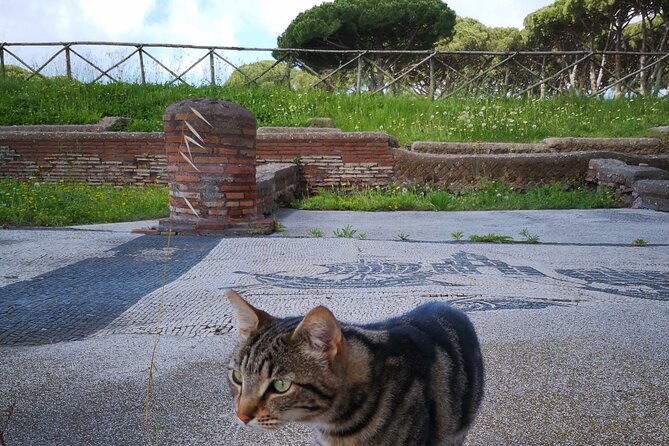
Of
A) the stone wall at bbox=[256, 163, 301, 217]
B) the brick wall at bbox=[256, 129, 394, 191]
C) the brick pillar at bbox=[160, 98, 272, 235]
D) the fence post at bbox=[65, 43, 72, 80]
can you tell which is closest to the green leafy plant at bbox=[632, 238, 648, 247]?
the brick pillar at bbox=[160, 98, 272, 235]

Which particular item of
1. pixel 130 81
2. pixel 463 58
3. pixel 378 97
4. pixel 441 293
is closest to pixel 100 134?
pixel 130 81

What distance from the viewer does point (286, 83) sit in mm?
15086

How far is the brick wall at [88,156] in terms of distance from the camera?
32.8 feet

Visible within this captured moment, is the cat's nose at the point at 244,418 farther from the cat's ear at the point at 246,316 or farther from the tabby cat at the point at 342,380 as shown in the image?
the cat's ear at the point at 246,316

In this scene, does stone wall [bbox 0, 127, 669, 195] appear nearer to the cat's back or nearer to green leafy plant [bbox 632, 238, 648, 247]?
green leafy plant [bbox 632, 238, 648, 247]

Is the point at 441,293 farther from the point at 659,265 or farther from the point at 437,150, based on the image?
the point at 437,150

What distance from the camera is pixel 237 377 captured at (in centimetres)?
126

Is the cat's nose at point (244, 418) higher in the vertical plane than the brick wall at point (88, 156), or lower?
lower

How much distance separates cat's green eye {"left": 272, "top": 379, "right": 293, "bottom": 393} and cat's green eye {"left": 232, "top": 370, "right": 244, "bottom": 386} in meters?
Result: 0.10

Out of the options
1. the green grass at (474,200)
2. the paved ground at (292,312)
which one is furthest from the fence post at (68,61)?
the paved ground at (292,312)

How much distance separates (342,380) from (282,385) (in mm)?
134

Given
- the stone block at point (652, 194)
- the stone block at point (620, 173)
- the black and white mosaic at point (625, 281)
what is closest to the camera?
the black and white mosaic at point (625, 281)

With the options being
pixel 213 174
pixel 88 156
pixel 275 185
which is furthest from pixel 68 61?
pixel 213 174

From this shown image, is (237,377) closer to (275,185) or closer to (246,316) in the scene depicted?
(246,316)
